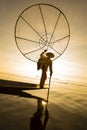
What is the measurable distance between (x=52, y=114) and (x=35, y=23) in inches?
344

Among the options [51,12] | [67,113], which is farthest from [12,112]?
[51,12]

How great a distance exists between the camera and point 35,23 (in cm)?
1861

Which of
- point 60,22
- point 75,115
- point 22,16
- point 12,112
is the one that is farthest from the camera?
point 60,22

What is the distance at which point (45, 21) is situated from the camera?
19.0 metres

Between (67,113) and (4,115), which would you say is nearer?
(4,115)

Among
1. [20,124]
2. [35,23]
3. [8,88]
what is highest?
[35,23]

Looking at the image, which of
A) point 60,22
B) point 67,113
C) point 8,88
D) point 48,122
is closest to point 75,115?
point 67,113

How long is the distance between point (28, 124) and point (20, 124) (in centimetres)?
34

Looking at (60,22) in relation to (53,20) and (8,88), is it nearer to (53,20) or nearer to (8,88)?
(53,20)

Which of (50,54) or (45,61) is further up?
(50,54)

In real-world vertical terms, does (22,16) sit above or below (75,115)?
above

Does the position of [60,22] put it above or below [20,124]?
above

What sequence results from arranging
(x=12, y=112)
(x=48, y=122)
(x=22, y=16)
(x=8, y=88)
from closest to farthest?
1. (x=48, y=122)
2. (x=12, y=112)
3. (x=8, y=88)
4. (x=22, y=16)

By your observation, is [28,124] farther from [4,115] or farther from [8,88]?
[8,88]
